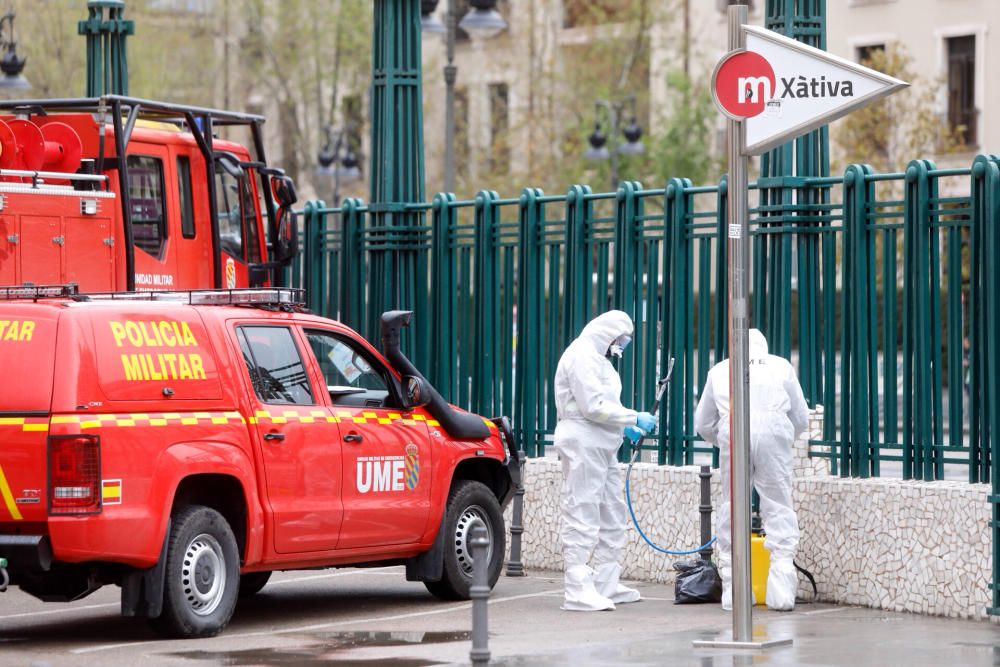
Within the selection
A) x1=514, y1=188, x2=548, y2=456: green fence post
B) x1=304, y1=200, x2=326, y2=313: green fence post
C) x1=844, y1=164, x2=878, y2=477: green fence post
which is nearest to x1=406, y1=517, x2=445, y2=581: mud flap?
x1=514, y1=188, x2=548, y2=456: green fence post

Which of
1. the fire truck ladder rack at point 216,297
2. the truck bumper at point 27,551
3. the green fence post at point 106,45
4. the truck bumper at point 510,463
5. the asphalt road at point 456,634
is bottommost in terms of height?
the asphalt road at point 456,634

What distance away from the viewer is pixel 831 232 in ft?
44.1

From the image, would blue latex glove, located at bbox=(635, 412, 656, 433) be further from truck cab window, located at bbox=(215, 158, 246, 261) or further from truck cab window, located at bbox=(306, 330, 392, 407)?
truck cab window, located at bbox=(215, 158, 246, 261)

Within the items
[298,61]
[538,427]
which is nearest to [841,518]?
[538,427]

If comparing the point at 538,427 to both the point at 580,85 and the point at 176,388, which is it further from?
the point at 580,85

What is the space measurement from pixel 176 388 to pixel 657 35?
39.1 metres

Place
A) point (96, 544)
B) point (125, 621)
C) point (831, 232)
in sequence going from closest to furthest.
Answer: point (96, 544), point (125, 621), point (831, 232)

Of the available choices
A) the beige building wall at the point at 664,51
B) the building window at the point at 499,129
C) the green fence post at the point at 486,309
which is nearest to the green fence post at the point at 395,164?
the green fence post at the point at 486,309

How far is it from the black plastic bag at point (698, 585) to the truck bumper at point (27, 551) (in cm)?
447

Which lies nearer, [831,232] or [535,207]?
[831,232]

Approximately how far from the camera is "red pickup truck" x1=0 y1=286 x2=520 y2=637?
10.4m

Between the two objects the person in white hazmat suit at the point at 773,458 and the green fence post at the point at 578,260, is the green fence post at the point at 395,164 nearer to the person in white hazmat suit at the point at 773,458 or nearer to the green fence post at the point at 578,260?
the green fence post at the point at 578,260

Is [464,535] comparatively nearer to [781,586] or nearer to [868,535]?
[781,586]

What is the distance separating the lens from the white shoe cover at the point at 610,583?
12820 millimetres
